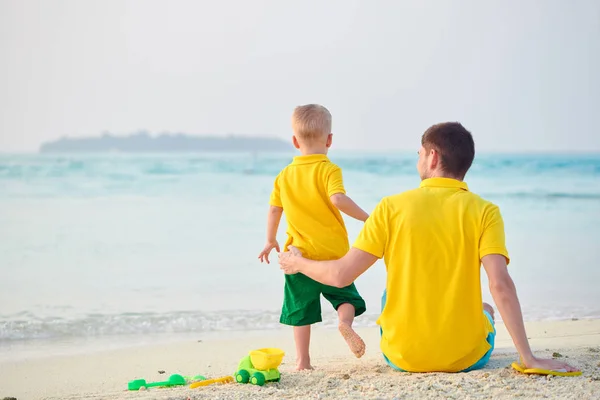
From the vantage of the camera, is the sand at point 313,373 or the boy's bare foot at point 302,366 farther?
the boy's bare foot at point 302,366

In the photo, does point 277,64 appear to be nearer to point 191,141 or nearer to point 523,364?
point 191,141

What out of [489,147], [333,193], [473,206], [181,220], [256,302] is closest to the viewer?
[473,206]

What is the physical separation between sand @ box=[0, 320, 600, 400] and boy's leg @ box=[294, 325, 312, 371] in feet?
0.24

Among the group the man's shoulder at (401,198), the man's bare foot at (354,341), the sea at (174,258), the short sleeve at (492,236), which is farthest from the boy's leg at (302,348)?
the sea at (174,258)

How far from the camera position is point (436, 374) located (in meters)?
2.80

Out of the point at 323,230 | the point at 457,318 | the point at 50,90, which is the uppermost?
the point at 50,90

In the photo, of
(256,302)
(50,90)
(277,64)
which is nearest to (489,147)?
(277,64)

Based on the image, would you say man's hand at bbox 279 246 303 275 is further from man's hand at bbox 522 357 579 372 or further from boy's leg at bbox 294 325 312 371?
man's hand at bbox 522 357 579 372

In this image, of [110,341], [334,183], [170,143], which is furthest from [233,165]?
[334,183]

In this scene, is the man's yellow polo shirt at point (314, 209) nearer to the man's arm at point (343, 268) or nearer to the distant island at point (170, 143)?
the man's arm at point (343, 268)

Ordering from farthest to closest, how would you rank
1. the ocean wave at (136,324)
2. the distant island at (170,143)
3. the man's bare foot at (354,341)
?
the distant island at (170,143)
the ocean wave at (136,324)
the man's bare foot at (354,341)

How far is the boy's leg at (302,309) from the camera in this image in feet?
11.1

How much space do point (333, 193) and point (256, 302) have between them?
262cm

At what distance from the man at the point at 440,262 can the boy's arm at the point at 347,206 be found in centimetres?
42
